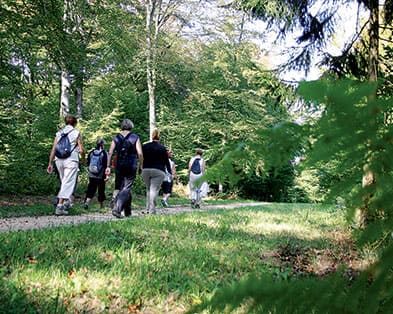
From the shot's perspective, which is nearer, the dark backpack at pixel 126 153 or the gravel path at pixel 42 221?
the gravel path at pixel 42 221

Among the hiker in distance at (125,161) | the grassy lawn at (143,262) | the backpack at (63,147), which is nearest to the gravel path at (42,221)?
the hiker in distance at (125,161)

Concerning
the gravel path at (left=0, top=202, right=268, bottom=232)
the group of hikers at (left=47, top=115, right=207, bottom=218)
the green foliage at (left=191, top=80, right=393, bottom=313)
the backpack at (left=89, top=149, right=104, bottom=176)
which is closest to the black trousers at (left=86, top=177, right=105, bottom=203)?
the backpack at (left=89, top=149, right=104, bottom=176)

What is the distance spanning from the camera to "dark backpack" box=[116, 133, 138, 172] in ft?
23.5

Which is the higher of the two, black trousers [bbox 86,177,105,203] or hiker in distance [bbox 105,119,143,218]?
hiker in distance [bbox 105,119,143,218]

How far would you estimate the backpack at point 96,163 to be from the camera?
9.65 metres

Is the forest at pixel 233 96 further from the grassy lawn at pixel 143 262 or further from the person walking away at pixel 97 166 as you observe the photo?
the person walking away at pixel 97 166

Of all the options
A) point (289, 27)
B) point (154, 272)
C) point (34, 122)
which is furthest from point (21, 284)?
point (34, 122)

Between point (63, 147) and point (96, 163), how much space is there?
2.28 meters

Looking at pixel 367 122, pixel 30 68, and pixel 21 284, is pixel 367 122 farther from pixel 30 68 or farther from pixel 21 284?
pixel 30 68

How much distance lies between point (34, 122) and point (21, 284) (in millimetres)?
19473

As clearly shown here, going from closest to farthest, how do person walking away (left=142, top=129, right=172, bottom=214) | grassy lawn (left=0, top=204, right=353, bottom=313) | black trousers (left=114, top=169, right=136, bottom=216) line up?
grassy lawn (left=0, top=204, right=353, bottom=313), black trousers (left=114, top=169, right=136, bottom=216), person walking away (left=142, top=129, right=172, bottom=214)

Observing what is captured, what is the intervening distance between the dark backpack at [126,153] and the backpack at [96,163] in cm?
260

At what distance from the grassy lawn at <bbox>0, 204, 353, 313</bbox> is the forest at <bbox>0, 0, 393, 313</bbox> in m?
1.02

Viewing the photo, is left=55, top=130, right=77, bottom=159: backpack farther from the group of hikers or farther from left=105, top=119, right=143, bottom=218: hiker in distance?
A: left=105, top=119, right=143, bottom=218: hiker in distance
